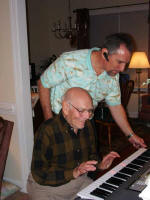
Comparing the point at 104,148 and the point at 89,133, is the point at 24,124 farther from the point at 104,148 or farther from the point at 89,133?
the point at 104,148

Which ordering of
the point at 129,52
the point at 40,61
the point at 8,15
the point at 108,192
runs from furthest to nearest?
the point at 40,61
the point at 8,15
the point at 129,52
the point at 108,192

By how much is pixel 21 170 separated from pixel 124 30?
4311 millimetres

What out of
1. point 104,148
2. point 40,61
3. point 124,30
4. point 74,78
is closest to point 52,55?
point 40,61

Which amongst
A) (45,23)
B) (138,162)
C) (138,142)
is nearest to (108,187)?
(138,162)

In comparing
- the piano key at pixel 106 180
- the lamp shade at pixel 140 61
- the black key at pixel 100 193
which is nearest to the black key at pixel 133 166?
the piano key at pixel 106 180

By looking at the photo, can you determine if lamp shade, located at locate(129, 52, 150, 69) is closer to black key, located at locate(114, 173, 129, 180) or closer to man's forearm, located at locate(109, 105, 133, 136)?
man's forearm, located at locate(109, 105, 133, 136)

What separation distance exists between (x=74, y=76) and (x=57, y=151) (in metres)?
0.51

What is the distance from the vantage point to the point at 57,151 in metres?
1.28

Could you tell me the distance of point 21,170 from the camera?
96.0 inches

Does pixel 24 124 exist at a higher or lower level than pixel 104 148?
→ higher

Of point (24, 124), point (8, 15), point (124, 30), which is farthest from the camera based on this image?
point (124, 30)

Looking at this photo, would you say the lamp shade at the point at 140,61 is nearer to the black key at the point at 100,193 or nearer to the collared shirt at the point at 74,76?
the collared shirt at the point at 74,76

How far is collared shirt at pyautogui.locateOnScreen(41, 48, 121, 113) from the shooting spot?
5.09 ft

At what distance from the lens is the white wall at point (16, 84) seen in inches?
83.7
